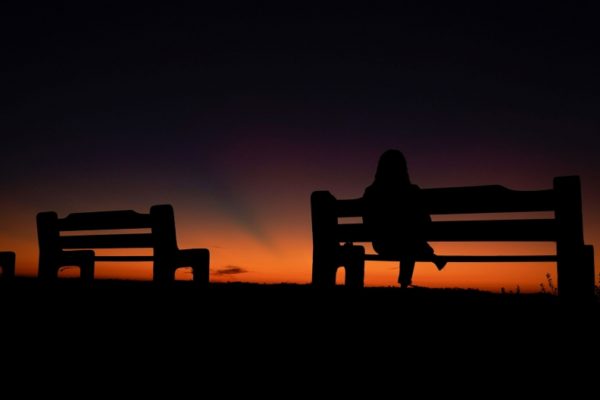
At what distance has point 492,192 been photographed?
532cm

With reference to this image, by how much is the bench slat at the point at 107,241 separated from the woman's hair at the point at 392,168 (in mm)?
2915

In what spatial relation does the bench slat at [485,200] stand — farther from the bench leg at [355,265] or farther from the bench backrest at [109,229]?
the bench backrest at [109,229]

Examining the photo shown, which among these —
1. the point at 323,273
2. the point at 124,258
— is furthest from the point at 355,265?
the point at 124,258

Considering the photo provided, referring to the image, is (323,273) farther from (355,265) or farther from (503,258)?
(503,258)

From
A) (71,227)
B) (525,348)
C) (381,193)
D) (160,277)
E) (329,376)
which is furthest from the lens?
(71,227)

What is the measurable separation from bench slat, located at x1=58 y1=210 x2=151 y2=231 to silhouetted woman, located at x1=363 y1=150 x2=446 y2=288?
279cm

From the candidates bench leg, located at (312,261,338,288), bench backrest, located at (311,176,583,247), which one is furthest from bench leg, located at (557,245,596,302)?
bench leg, located at (312,261,338,288)

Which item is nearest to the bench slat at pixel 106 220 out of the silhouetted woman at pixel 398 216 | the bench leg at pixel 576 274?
the silhouetted woman at pixel 398 216

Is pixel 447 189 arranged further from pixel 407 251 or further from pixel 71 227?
pixel 71 227

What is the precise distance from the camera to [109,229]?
24.6 feet

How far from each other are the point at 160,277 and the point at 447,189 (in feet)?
11.6

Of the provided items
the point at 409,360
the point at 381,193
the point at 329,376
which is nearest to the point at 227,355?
the point at 329,376

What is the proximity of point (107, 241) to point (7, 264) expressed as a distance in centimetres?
195

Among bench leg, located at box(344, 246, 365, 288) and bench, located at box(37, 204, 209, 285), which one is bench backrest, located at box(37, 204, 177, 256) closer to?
bench, located at box(37, 204, 209, 285)
